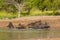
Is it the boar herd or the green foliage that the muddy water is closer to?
the boar herd

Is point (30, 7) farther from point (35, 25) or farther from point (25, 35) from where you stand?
point (25, 35)

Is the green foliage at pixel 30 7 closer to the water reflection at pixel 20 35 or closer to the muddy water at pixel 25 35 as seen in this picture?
the muddy water at pixel 25 35

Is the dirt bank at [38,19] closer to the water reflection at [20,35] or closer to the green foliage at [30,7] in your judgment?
the green foliage at [30,7]

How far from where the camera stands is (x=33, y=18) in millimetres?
43250

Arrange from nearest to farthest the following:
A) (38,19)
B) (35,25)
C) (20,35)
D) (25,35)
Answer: (25,35) → (20,35) → (35,25) → (38,19)

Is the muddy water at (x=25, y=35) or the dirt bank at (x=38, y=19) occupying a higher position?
the muddy water at (x=25, y=35)

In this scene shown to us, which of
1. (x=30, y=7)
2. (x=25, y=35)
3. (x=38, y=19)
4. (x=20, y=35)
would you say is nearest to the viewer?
(x=25, y=35)

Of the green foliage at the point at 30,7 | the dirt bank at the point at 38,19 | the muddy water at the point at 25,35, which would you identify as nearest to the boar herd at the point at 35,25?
the dirt bank at the point at 38,19

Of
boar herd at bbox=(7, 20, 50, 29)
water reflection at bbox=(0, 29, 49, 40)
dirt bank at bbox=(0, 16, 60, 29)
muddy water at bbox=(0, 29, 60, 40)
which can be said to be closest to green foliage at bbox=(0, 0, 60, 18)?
dirt bank at bbox=(0, 16, 60, 29)

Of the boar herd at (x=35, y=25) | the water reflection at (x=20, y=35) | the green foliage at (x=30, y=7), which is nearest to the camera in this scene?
the water reflection at (x=20, y=35)

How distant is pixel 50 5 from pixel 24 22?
403 inches

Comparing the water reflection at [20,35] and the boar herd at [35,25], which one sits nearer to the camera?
the water reflection at [20,35]

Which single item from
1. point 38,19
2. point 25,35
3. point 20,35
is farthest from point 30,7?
point 25,35

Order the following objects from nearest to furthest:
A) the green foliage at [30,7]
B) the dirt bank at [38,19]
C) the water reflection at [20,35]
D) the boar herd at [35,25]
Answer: the water reflection at [20,35] → the boar herd at [35,25] → the dirt bank at [38,19] → the green foliage at [30,7]
